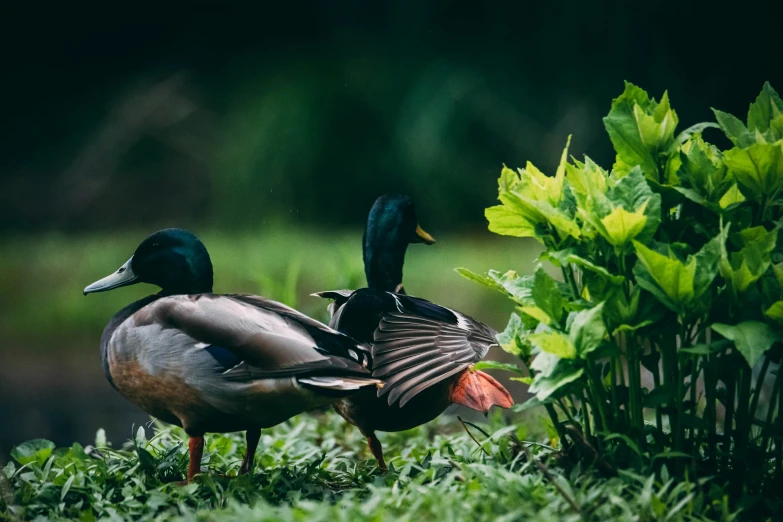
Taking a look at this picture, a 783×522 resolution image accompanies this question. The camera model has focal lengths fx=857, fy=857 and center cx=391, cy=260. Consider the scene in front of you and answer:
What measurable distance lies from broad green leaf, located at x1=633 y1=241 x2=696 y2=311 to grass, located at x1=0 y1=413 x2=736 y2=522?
39 centimetres

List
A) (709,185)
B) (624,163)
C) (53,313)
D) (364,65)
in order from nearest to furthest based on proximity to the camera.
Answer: (709,185) → (624,163) → (53,313) → (364,65)

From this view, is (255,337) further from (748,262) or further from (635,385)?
(748,262)

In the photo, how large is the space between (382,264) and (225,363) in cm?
85

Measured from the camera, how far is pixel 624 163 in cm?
211

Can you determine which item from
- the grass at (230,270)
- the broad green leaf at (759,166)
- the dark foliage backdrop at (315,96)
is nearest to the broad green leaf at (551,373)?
the broad green leaf at (759,166)

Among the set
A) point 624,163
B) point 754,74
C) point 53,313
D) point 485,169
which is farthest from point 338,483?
point 754,74

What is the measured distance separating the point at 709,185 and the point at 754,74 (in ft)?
16.1

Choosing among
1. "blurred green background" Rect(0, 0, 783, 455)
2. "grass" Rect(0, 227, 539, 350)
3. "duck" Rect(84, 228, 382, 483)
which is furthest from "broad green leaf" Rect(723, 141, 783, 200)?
"blurred green background" Rect(0, 0, 783, 455)

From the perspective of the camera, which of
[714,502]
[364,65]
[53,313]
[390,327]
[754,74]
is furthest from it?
[364,65]

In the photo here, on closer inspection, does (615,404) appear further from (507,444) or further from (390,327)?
(390,327)

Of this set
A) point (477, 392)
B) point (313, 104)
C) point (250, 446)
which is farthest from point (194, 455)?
point (313, 104)

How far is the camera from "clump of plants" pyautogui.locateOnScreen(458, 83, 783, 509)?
1836mm

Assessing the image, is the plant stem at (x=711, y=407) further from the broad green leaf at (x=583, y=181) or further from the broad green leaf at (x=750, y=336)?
the broad green leaf at (x=583, y=181)

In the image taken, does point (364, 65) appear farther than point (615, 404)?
Yes
